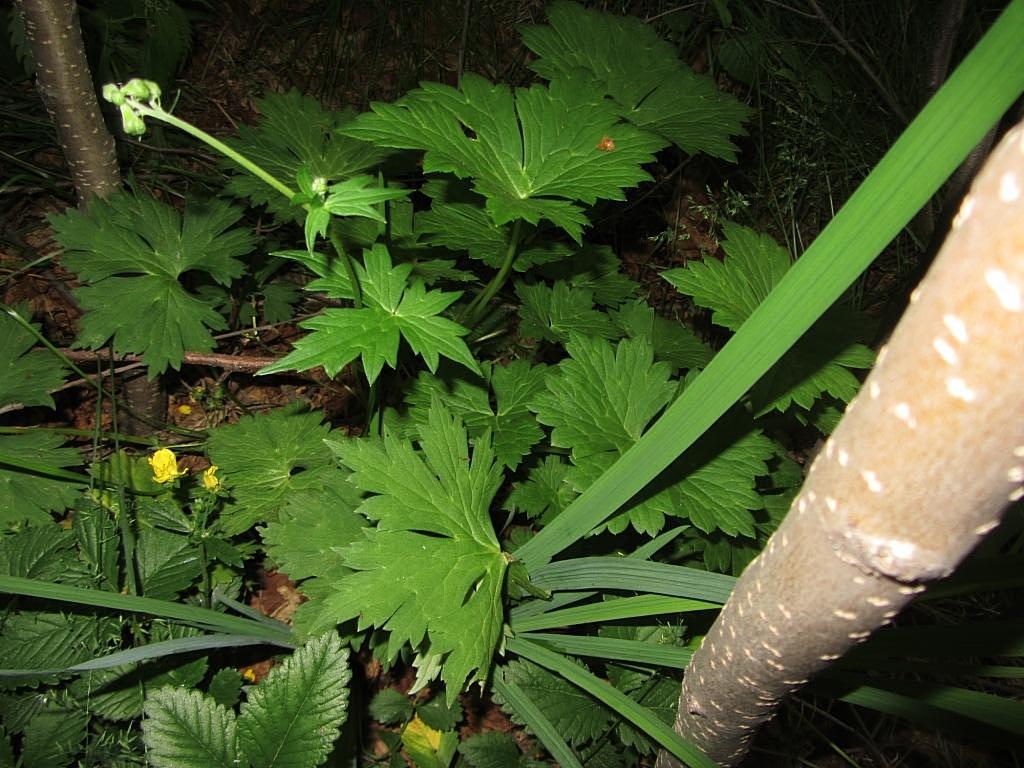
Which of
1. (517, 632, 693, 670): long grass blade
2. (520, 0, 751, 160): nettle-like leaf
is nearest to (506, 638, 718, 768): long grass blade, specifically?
(517, 632, 693, 670): long grass blade

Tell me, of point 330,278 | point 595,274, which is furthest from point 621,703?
point 595,274

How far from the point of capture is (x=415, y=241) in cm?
182

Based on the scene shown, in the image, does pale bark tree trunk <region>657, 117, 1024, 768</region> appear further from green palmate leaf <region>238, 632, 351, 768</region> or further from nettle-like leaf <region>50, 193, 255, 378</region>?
nettle-like leaf <region>50, 193, 255, 378</region>

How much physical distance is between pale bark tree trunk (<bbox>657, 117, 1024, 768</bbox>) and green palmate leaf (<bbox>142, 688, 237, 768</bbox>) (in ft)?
3.66

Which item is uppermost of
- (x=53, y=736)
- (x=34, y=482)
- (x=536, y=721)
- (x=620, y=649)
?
(x=620, y=649)

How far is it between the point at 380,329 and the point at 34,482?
108 cm

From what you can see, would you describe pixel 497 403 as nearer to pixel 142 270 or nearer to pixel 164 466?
pixel 164 466

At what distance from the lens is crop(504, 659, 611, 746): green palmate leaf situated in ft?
5.17

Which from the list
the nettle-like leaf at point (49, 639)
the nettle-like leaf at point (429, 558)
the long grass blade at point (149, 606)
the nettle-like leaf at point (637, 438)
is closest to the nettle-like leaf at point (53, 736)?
the nettle-like leaf at point (49, 639)

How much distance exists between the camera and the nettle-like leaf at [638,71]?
1.75 m

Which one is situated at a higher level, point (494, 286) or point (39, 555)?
point (494, 286)

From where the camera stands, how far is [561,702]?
160 cm

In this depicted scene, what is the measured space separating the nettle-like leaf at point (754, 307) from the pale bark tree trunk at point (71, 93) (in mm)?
1347

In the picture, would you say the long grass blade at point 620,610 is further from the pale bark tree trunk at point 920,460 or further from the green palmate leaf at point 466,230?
the green palmate leaf at point 466,230
